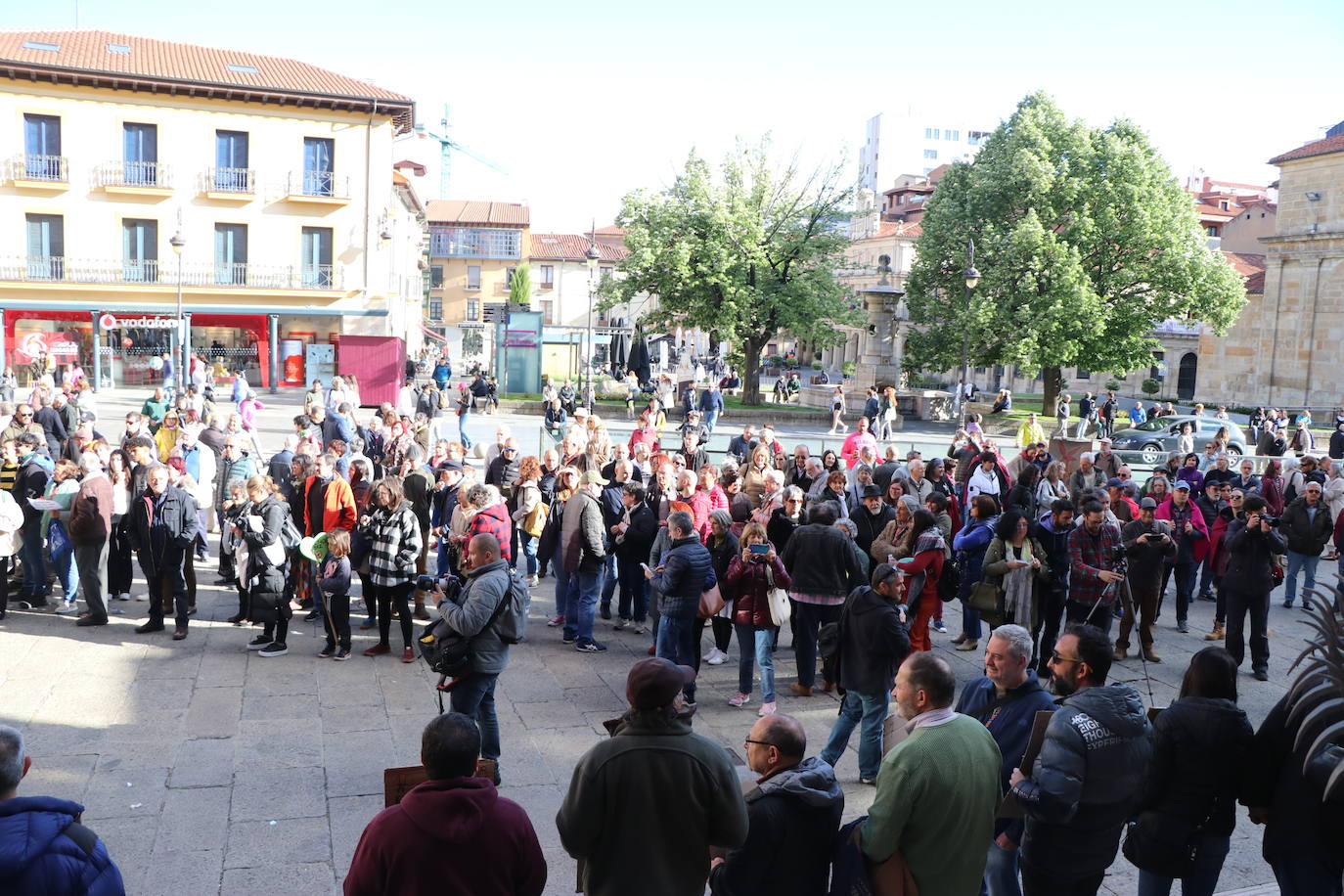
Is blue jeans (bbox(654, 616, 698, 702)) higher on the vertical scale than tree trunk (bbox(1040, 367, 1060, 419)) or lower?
lower

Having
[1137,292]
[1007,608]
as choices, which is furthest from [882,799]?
[1137,292]

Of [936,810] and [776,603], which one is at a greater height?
[936,810]

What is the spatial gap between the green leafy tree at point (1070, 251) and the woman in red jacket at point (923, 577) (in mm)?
25878

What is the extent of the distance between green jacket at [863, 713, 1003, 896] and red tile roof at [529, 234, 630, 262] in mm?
76857

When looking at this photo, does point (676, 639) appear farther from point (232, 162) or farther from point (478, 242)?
point (478, 242)

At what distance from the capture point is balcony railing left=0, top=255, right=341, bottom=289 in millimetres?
34188

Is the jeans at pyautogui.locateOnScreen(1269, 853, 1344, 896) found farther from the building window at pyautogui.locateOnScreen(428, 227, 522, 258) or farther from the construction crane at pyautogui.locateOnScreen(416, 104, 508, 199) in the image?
the construction crane at pyautogui.locateOnScreen(416, 104, 508, 199)

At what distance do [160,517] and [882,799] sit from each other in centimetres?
770

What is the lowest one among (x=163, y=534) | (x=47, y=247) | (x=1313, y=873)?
(x=1313, y=873)

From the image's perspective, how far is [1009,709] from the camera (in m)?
4.65

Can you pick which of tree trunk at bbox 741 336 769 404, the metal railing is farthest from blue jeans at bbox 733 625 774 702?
the metal railing

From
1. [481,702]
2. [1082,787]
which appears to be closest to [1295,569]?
[1082,787]

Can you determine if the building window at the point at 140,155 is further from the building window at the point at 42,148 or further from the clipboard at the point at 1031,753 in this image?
the clipboard at the point at 1031,753

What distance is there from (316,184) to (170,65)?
6017 mm
